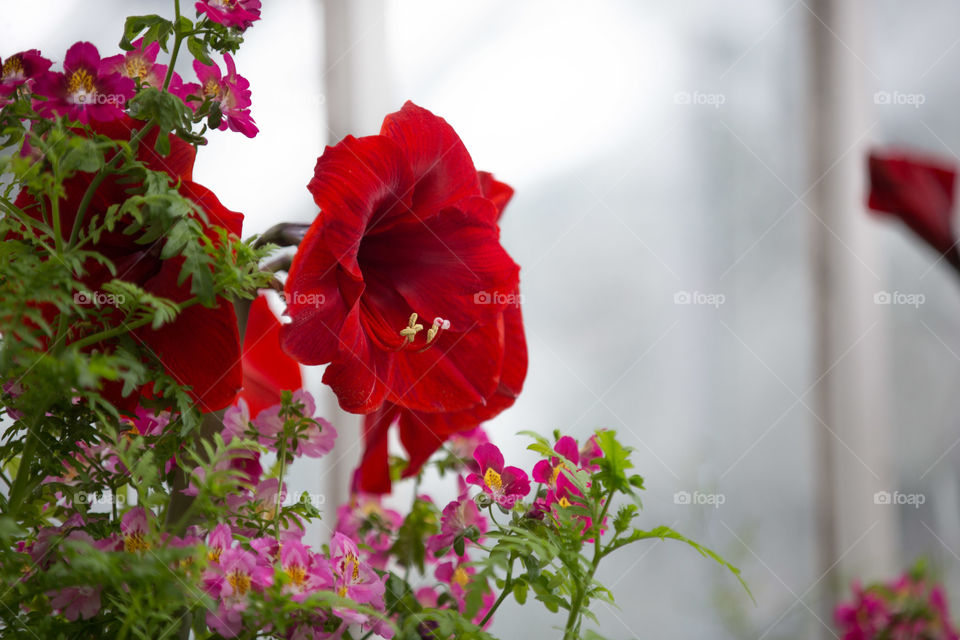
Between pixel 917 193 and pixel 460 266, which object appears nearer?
pixel 460 266

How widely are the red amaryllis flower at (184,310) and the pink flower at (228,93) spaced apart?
4cm

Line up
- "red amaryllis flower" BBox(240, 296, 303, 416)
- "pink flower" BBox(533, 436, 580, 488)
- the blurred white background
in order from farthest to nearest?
the blurred white background → "red amaryllis flower" BBox(240, 296, 303, 416) → "pink flower" BBox(533, 436, 580, 488)

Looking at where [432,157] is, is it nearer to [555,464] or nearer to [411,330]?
[411,330]

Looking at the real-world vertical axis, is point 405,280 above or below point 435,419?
above

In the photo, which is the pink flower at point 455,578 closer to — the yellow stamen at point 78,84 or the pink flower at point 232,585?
the pink flower at point 232,585

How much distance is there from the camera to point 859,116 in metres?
1.64

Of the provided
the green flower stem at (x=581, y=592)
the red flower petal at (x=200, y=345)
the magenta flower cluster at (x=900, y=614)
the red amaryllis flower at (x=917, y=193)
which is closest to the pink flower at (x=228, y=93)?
the red flower petal at (x=200, y=345)

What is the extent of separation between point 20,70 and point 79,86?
48 mm

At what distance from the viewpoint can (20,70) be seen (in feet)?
1.61

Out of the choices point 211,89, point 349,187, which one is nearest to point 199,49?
point 211,89

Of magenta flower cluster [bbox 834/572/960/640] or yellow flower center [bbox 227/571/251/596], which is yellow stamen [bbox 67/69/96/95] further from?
magenta flower cluster [bbox 834/572/960/640]

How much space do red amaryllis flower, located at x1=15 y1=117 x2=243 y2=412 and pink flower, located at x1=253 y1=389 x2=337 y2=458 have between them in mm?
37

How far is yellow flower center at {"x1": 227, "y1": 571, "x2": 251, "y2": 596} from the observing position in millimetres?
450

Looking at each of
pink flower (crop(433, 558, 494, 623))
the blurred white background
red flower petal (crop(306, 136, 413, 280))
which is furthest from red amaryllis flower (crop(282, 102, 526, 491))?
the blurred white background
